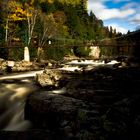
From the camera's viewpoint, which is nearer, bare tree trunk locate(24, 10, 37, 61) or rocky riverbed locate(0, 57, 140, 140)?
rocky riverbed locate(0, 57, 140, 140)

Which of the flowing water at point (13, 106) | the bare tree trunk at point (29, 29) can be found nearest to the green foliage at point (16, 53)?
the bare tree trunk at point (29, 29)

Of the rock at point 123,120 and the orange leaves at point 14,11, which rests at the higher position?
the orange leaves at point 14,11

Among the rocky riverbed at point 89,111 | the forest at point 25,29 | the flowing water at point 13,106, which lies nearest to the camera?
the rocky riverbed at point 89,111

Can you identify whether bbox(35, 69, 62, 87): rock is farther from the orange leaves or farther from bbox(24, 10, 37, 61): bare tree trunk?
the orange leaves

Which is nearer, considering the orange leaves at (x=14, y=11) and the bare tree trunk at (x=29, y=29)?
the bare tree trunk at (x=29, y=29)

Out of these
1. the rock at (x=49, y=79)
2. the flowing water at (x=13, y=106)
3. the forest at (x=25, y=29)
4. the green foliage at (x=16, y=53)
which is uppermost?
the forest at (x=25, y=29)

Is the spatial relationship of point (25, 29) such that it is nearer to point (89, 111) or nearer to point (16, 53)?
point (16, 53)

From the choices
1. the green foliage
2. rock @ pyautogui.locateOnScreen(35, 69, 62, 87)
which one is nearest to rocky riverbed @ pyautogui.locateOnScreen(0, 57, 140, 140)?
rock @ pyautogui.locateOnScreen(35, 69, 62, 87)

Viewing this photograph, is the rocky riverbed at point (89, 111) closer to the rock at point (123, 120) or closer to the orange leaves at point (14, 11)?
the rock at point (123, 120)

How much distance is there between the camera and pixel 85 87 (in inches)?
685

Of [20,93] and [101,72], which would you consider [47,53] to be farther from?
[20,93]

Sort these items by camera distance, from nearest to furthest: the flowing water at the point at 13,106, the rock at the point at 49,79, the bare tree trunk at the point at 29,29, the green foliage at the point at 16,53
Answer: the flowing water at the point at 13,106 → the rock at the point at 49,79 → the green foliage at the point at 16,53 → the bare tree trunk at the point at 29,29

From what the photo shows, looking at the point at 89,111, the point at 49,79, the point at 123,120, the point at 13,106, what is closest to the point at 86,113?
the point at 89,111

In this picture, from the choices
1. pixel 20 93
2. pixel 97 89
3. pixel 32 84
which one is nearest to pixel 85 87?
pixel 97 89
